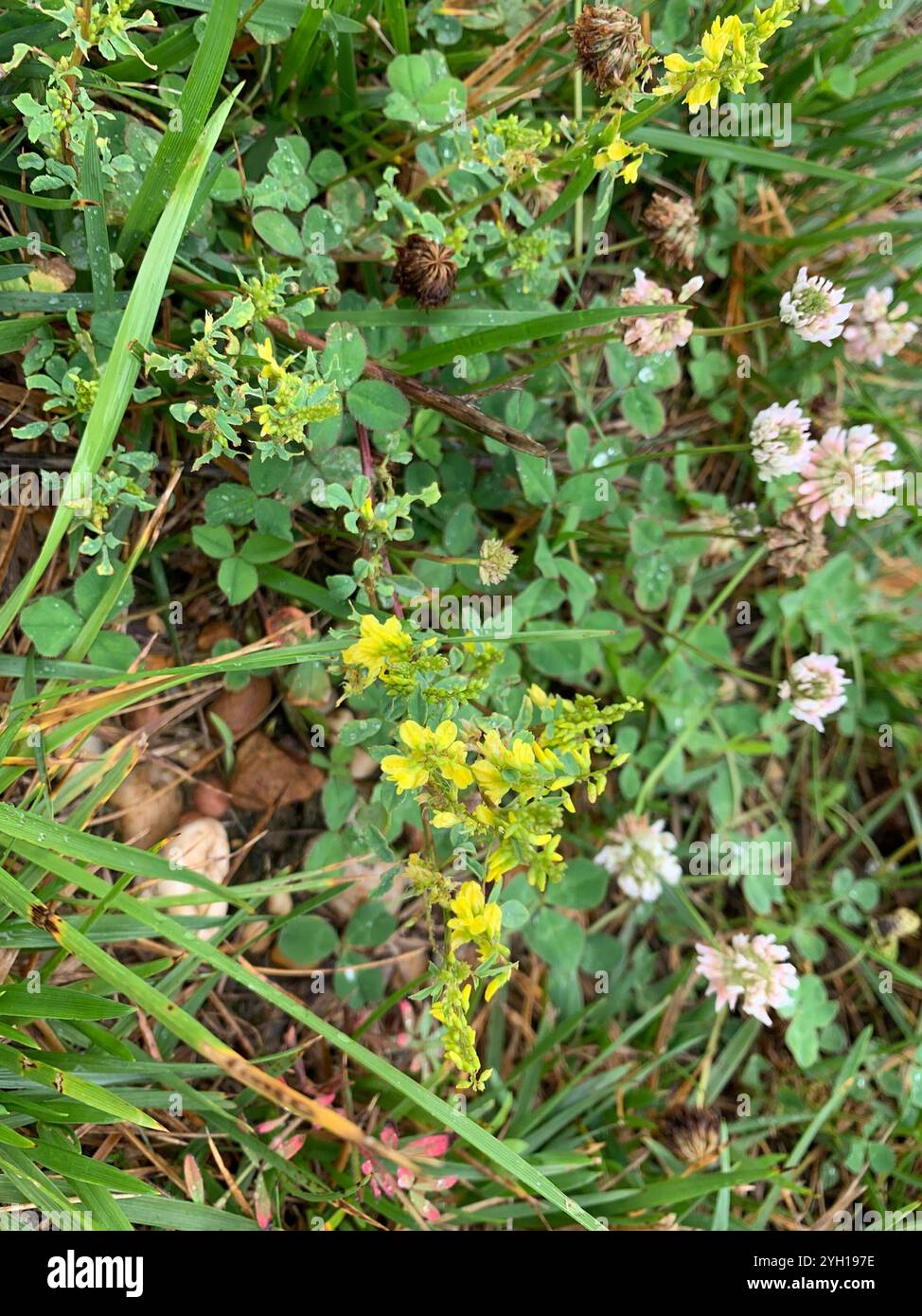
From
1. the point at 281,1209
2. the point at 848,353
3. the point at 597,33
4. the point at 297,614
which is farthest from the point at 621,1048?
the point at 597,33

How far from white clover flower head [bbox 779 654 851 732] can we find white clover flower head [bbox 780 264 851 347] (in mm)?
746

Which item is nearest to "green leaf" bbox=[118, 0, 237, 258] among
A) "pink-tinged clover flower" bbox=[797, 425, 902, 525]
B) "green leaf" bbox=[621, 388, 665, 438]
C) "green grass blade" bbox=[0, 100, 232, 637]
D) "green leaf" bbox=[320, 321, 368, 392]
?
"green grass blade" bbox=[0, 100, 232, 637]

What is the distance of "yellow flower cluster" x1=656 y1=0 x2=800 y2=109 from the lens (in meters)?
1.42

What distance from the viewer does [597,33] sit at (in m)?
1.63

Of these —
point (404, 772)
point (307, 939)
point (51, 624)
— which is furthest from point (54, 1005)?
point (404, 772)

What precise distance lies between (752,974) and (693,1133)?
0.48 meters

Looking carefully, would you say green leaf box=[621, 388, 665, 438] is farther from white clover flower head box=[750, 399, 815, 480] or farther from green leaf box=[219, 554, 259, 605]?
green leaf box=[219, 554, 259, 605]

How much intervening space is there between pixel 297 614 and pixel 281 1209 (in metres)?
1.26

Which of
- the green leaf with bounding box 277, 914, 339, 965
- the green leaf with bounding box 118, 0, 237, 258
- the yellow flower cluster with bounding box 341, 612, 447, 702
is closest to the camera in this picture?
the yellow flower cluster with bounding box 341, 612, 447, 702

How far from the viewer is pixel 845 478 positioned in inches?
83.0

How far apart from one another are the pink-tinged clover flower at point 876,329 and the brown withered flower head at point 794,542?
0.61m

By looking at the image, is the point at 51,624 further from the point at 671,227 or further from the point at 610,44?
the point at 671,227

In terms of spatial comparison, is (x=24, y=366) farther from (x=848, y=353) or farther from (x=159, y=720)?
(x=848, y=353)

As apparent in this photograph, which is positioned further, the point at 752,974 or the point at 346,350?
the point at 752,974
